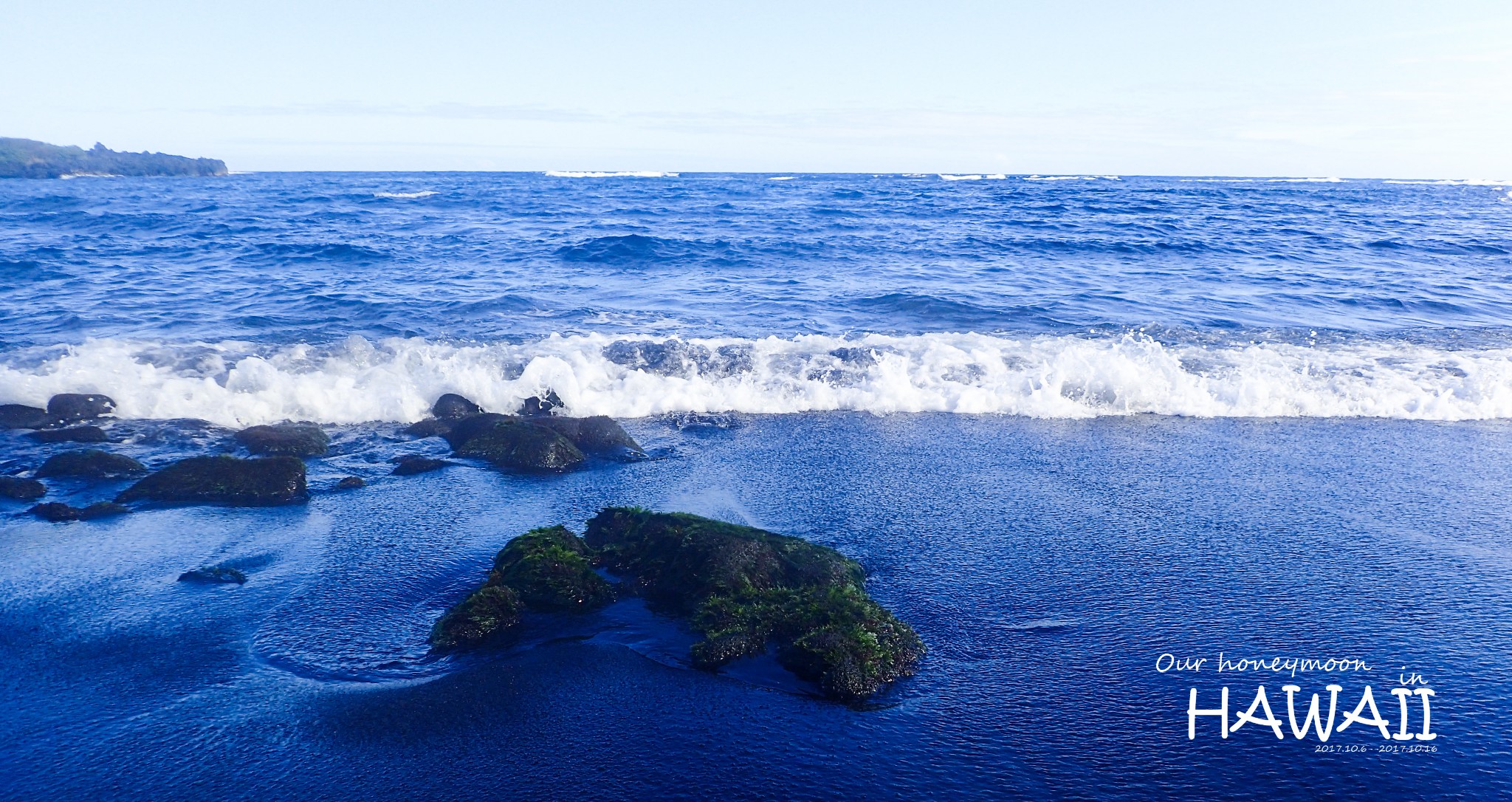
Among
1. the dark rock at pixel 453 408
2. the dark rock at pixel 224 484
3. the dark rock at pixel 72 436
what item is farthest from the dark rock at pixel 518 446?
the dark rock at pixel 72 436

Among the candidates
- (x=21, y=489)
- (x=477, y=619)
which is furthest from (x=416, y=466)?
(x=477, y=619)

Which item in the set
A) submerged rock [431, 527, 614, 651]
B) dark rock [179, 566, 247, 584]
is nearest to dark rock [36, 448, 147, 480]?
dark rock [179, 566, 247, 584]

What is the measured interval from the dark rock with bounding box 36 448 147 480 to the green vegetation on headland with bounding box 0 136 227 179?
92.2 meters

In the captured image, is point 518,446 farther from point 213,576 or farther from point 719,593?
point 719,593

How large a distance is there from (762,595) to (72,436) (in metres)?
9.37

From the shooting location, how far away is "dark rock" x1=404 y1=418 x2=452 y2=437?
11391mm

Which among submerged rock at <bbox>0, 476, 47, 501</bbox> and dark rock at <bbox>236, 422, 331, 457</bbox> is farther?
dark rock at <bbox>236, 422, 331, 457</bbox>

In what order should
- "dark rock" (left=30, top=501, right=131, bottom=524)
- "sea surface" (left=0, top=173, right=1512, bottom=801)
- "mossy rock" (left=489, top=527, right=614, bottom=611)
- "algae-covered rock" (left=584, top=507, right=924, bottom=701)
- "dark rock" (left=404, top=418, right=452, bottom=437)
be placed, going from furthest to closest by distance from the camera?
"dark rock" (left=404, top=418, right=452, bottom=437) < "dark rock" (left=30, top=501, right=131, bottom=524) < "mossy rock" (left=489, top=527, right=614, bottom=611) < "algae-covered rock" (left=584, top=507, right=924, bottom=701) < "sea surface" (left=0, top=173, right=1512, bottom=801)

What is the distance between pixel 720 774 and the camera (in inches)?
194

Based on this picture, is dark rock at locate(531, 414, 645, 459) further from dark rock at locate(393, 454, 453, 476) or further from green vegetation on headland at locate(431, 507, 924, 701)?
green vegetation on headland at locate(431, 507, 924, 701)

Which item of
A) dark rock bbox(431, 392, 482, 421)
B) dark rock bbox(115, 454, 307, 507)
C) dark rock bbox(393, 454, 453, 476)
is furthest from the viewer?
dark rock bbox(431, 392, 482, 421)

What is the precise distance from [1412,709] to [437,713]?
18.9 feet

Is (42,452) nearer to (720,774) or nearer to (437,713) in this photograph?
(437,713)

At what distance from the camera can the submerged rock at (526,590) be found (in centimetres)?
634
